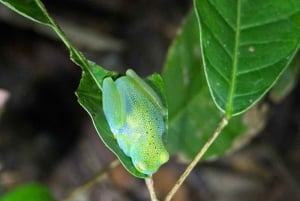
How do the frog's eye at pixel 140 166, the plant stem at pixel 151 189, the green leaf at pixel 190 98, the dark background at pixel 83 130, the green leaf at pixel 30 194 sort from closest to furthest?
1. the plant stem at pixel 151 189
2. the frog's eye at pixel 140 166
3. the green leaf at pixel 30 194
4. the green leaf at pixel 190 98
5. the dark background at pixel 83 130

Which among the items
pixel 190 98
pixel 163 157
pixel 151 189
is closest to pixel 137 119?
pixel 163 157

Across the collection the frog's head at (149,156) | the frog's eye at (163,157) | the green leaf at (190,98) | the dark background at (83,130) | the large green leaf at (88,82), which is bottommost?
the dark background at (83,130)

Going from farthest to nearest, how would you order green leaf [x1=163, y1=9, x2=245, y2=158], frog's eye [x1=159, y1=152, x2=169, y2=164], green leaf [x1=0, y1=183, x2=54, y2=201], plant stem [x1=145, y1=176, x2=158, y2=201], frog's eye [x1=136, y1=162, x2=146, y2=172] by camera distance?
green leaf [x1=163, y1=9, x2=245, y2=158] < green leaf [x1=0, y1=183, x2=54, y2=201] < frog's eye [x1=159, y1=152, x2=169, y2=164] < frog's eye [x1=136, y1=162, x2=146, y2=172] < plant stem [x1=145, y1=176, x2=158, y2=201]

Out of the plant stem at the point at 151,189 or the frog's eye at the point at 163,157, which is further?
the frog's eye at the point at 163,157

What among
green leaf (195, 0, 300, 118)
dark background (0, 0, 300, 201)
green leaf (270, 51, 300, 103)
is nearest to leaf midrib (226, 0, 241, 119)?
green leaf (195, 0, 300, 118)

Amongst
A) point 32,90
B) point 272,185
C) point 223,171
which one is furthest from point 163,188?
point 32,90

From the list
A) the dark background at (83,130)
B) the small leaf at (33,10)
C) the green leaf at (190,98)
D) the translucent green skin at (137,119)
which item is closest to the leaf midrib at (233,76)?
the translucent green skin at (137,119)

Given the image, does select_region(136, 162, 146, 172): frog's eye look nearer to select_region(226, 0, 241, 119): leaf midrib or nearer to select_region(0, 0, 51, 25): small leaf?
select_region(226, 0, 241, 119): leaf midrib

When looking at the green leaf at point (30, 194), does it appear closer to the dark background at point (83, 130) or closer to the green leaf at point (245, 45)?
the green leaf at point (245, 45)

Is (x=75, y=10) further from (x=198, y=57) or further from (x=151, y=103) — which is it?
(x=151, y=103)
